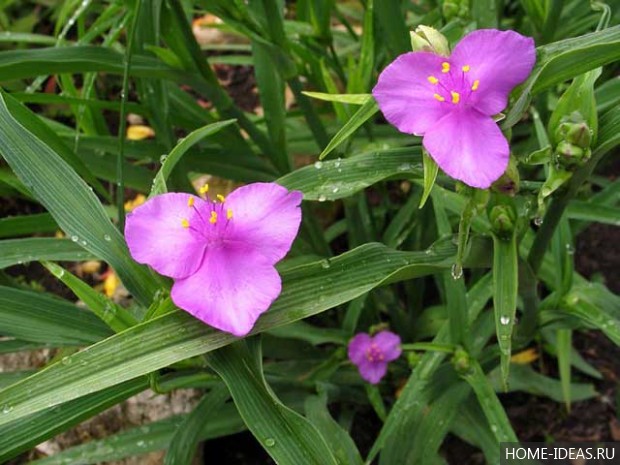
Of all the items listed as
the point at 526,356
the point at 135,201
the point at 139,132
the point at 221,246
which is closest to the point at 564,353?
the point at 526,356

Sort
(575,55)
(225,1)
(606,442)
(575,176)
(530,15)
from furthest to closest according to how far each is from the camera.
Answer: (606,442), (530,15), (225,1), (575,176), (575,55)

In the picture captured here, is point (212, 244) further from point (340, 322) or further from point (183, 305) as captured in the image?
point (340, 322)

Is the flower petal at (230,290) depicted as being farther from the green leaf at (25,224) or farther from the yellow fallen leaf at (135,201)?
the yellow fallen leaf at (135,201)

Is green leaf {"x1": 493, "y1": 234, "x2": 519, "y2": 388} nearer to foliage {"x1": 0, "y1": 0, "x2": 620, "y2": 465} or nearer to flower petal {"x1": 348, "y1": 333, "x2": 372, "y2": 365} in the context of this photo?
foliage {"x1": 0, "y1": 0, "x2": 620, "y2": 465}

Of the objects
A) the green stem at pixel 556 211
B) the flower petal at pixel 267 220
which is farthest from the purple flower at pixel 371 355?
the flower petal at pixel 267 220

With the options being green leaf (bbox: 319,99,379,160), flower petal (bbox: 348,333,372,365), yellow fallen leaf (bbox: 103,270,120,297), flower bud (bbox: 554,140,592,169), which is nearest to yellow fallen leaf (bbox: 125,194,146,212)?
yellow fallen leaf (bbox: 103,270,120,297)

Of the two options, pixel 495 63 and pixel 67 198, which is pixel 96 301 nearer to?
pixel 67 198

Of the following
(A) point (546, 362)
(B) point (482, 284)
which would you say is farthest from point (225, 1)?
(A) point (546, 362)
